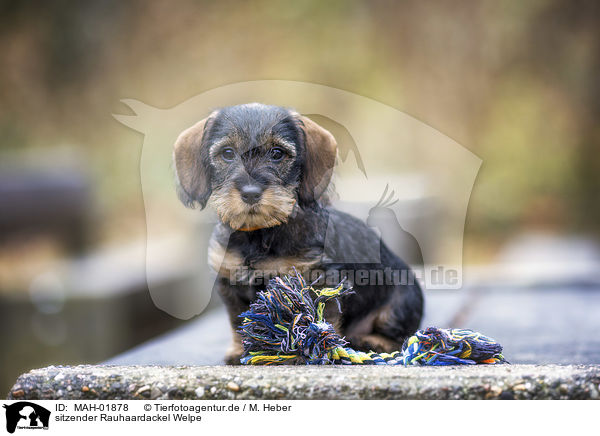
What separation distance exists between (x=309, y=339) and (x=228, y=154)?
47cm

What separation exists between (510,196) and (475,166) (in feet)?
12.2

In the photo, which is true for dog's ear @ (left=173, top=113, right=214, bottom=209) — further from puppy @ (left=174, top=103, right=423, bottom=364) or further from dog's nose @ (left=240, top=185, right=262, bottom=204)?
dog's nose @ (left=240, top=185, right=262, bottom=204)

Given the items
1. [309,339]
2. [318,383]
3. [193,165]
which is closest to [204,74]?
[193,165]

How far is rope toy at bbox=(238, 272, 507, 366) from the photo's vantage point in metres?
1.48

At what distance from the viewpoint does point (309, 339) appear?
4.87ft

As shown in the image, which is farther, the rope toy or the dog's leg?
the dog's leg

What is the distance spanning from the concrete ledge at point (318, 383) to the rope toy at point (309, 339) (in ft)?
0.17

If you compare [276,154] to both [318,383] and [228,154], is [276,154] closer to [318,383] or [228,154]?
[228,154]
